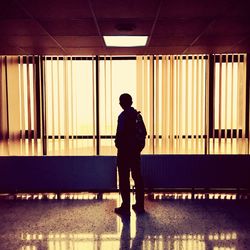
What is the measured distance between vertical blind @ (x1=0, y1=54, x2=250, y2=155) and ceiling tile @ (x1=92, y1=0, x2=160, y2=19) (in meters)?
3.11

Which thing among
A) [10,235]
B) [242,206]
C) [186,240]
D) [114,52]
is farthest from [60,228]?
[114,52]

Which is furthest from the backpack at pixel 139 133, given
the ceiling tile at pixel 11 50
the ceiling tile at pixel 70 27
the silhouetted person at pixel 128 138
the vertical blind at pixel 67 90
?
the ceiling tile at pixel 11 50

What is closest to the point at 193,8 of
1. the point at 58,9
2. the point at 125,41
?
the point at 58,9

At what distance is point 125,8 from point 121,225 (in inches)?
99.7

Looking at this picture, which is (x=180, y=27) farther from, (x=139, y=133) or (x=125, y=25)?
(x=139, y=133)

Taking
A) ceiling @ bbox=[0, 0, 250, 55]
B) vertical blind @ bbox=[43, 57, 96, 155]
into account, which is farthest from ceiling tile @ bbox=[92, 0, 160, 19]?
vertical blind @ bbox=[43, 57, 96, 155]

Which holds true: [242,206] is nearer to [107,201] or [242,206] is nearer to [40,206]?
[107,201]

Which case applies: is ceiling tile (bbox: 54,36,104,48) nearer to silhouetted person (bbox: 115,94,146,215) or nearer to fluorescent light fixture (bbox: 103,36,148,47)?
fluorescent light fixture (bbox: 103,36,148,47)

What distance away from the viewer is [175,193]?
5.41m

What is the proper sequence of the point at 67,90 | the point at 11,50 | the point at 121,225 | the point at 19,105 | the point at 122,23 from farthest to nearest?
the point at 67,90 → the point at 19,105 → the point at 11,50 → the point at 121,225 → the point at 122,23

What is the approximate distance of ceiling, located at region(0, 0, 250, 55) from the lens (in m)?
2.82

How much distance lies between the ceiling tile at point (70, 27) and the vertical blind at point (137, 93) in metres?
2.35

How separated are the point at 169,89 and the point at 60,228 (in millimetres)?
3468

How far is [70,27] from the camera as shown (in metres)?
3.62
